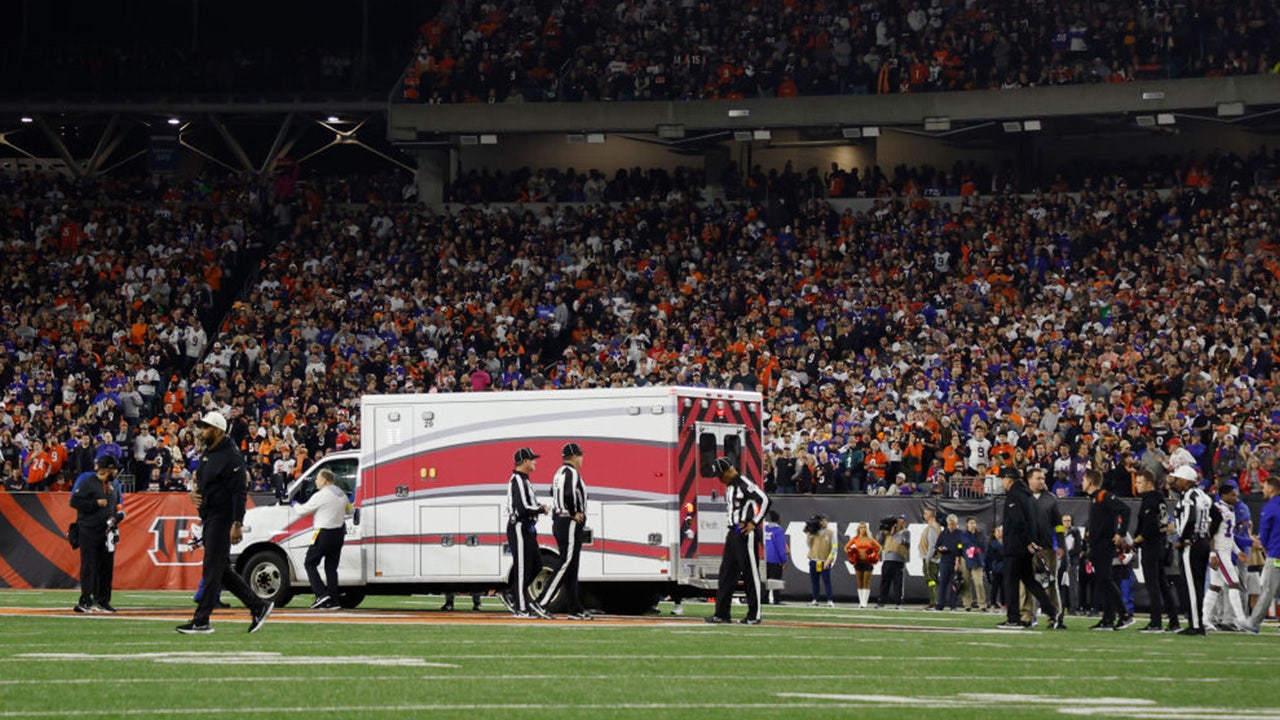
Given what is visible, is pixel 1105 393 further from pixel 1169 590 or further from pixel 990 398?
pixel 1169 590

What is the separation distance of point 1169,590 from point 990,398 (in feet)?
40.3

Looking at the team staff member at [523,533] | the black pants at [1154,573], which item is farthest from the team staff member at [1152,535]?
the team staff member at [523,533]

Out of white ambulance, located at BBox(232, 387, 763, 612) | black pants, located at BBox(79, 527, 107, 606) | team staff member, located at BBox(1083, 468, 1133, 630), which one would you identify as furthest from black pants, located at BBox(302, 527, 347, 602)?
team staff member, located at BBox(1083, 468, 1133, 630)

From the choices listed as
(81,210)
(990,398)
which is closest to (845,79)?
(990,398)

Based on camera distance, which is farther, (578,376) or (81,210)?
(81,210)

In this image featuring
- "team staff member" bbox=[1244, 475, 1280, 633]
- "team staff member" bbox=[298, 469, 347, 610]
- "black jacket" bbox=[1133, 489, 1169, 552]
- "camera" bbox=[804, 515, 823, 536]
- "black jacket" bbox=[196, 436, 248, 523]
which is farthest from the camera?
"camera" bbox=[804, 515, 823, 536]

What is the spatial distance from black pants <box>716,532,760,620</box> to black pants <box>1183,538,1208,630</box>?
4.14 m

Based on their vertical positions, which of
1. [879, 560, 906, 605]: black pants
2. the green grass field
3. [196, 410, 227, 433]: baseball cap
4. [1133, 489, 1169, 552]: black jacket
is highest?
[196, 410, 227, 433]: baseball cap

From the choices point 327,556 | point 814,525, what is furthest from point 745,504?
point 814,525

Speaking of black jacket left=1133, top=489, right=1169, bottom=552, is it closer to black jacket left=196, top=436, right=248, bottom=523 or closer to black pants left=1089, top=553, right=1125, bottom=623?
black pants left=1089, top=553, right=1125, bottom=623

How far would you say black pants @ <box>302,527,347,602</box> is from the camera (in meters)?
22.6

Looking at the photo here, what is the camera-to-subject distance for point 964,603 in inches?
1110

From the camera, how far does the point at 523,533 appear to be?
20.8 meters

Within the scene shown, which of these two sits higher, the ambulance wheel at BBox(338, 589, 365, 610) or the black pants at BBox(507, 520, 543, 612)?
the black pants at BBox(507, 520, 543, 612)
